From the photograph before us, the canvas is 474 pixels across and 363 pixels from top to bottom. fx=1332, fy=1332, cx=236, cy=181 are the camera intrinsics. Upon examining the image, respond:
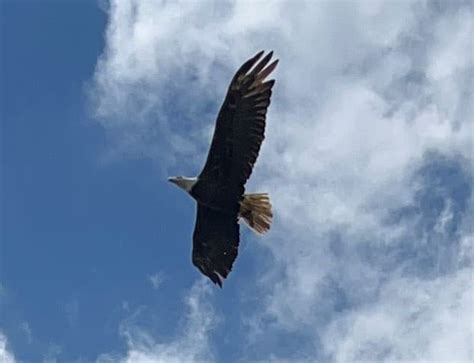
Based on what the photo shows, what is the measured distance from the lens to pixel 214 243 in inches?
1363

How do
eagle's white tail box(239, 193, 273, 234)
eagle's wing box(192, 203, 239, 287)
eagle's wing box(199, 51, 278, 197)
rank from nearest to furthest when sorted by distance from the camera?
eagle's wing box(199, 51, 278, 197) → eagle's white tail box(239, 193, 273, 234) → eagle's wing box(192, 203, 239, 287)

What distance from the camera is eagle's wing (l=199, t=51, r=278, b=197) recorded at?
1248 inches

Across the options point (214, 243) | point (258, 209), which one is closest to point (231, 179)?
point (258, 209)

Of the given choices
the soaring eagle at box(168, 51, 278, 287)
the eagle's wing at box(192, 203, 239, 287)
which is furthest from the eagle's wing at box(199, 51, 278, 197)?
the eagle's wing at box(192, 203, 239, 287)

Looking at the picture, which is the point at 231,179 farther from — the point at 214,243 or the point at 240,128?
the point at 214,243

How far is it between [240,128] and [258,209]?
243cm

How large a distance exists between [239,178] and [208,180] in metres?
0.83

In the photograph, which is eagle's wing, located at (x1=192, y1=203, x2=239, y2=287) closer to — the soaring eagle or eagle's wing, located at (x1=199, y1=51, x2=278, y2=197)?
the soaring eagle

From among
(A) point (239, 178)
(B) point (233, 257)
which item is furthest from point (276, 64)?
(B) point (233, 257)

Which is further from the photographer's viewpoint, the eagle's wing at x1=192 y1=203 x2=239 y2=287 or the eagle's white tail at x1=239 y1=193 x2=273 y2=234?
the eagle's wing at x1=192 y1=203 x2=239 y2=287

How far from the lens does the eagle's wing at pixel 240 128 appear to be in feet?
104

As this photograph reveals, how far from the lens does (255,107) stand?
31.9 meters

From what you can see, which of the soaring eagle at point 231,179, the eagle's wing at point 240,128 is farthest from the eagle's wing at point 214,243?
the eagle's wing at point 240,128

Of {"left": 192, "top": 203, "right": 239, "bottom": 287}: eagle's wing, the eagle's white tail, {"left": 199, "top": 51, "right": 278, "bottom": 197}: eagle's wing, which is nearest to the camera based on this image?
{"left": 199, "top": 51, "right": 278, "bottom": 197}: eagle's wing
